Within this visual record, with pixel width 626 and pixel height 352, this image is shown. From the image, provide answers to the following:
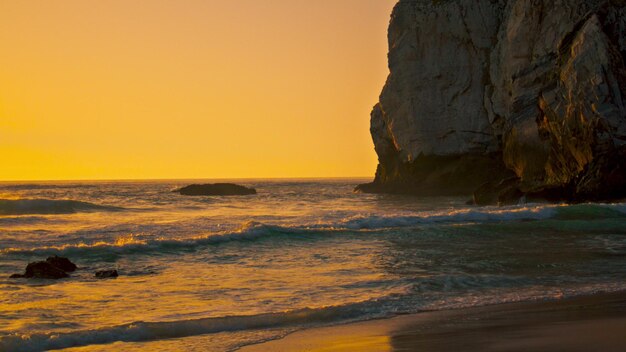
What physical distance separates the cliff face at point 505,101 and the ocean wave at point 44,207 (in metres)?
24.3

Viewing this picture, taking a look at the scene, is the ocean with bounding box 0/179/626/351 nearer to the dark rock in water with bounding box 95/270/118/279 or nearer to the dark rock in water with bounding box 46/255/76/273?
the dark rock in water with bounding box 95/270/118/279

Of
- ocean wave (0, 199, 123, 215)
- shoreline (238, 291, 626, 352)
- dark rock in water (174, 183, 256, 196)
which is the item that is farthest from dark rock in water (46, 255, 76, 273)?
dark rock in water (174, 183, 256, 196)

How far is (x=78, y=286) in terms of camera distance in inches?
538

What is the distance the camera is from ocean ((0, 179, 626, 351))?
9.98 m

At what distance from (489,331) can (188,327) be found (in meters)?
3.84

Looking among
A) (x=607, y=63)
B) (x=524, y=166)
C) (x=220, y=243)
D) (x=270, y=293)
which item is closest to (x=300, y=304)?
(x=270, y=293)

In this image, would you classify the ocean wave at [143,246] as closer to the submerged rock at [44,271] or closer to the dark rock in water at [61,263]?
the dark rock in water at [61,263]

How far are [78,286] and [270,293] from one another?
144 inches

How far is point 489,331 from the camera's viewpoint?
901 cm

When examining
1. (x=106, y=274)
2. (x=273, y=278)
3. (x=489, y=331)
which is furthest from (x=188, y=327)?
(x=106, y=274)

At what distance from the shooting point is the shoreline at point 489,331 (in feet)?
26.4

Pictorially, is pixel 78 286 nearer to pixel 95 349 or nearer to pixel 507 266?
pixel 95 349

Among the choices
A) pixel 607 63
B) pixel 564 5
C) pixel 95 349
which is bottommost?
pixel 95 349

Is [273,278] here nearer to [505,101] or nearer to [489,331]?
[489,331]
